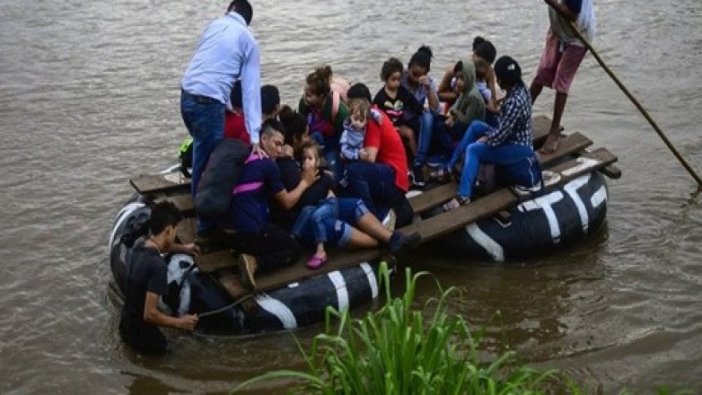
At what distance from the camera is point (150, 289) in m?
5.91

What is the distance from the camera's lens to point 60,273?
742cm

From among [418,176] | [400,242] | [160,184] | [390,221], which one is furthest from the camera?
[418,176]

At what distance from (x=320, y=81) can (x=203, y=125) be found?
3.45 feet

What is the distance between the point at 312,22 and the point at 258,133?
7.87 m

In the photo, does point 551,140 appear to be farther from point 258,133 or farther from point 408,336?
point 408,336

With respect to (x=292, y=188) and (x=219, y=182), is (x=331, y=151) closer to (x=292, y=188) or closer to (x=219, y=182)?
(x=292, y=188)

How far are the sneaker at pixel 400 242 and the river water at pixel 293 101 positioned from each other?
24.5 inches

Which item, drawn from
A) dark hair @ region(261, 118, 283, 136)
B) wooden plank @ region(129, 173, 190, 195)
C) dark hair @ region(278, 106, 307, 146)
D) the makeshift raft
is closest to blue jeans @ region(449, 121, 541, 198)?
the makeshift raft

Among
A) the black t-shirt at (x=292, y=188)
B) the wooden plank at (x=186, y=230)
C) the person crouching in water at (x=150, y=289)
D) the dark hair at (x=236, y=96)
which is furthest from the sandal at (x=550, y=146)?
the person crouching in water at (x=150, y=289)

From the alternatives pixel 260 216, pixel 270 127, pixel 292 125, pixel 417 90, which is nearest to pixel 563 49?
pixel 417 90

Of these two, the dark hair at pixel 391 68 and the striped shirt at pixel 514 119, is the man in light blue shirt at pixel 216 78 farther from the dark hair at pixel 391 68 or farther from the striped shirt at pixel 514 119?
the striped shirt at pixel 514 119

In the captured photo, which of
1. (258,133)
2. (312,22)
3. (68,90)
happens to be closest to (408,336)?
(258,133)

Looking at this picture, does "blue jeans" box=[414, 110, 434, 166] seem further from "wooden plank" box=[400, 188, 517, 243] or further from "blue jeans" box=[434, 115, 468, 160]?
"wooden plank" box=[400, 188, 517, 243]

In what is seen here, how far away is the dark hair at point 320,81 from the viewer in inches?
280
